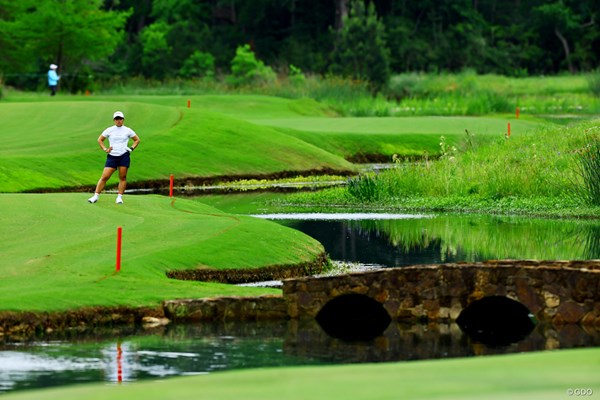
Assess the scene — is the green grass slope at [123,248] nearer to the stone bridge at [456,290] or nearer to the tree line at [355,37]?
the stone bridge at [456,290]

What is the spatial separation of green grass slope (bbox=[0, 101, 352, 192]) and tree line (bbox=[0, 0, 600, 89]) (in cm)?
3714

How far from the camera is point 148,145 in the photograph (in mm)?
60062

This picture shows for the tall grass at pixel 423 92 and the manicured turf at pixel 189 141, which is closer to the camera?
the manicured turf at pixel 189 141

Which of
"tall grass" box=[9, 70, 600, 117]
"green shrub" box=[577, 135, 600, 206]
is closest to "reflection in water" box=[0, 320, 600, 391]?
"green shrub" box=[577, 135, 600, 206]

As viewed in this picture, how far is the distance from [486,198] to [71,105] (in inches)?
1035

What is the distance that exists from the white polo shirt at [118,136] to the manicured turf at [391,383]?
15476 millimetres

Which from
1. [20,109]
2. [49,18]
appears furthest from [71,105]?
[49,18]

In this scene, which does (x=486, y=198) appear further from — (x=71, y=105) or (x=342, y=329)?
(x=71, y=105)

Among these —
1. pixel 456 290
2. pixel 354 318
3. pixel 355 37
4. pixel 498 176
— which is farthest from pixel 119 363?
pixel 355 37

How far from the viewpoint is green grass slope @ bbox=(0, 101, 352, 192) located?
55125 millimetres

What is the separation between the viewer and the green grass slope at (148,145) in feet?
181

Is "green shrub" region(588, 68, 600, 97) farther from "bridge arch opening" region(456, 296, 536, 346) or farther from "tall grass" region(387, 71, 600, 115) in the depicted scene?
"bridge arch opening" region(456, 296, 536, 346)

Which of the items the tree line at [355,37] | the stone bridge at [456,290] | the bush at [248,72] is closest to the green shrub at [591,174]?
the stone bridge at [456,290]

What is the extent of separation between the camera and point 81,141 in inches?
2367
